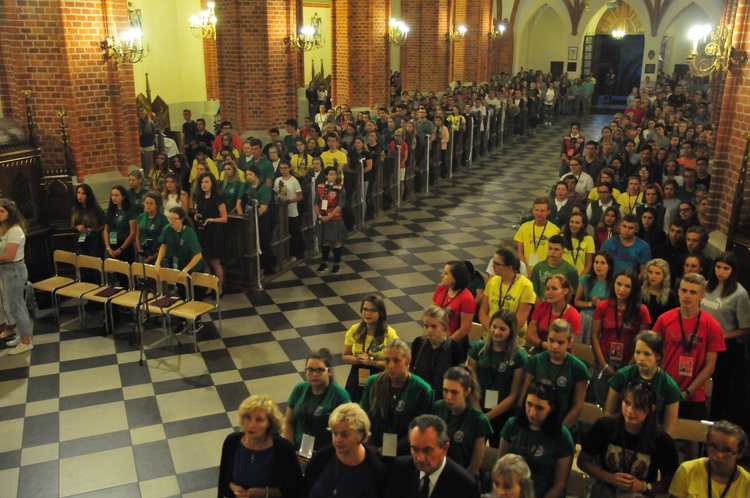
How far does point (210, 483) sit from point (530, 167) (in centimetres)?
1558

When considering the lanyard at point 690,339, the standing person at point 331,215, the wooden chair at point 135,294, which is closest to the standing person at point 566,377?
the lanyard at point 690,339

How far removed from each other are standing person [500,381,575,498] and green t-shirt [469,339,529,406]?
0.89 m

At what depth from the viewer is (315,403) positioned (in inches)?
186

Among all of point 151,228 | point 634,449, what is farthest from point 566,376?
point 151,228

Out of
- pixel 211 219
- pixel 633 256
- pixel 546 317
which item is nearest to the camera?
pixel 546 317

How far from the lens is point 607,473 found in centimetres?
424

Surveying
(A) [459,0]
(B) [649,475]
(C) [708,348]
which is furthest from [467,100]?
(B) [649,475]

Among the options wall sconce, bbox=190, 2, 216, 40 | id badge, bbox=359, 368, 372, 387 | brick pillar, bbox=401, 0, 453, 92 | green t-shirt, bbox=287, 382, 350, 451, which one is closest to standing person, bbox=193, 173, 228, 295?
id badge, bbox=359, 368, 372, 387

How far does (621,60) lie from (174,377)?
33.2 m

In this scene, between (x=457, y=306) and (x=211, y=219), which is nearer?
(x=457, y=306)

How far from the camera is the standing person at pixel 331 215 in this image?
10.2 m

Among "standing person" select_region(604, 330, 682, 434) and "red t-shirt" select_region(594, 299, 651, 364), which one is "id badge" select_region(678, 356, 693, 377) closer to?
"red t-shirt" select_region(594, 299, 651, 364)

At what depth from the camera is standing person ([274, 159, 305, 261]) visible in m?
10.3

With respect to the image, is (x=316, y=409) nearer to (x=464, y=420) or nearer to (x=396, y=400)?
(x=396, y=400)
